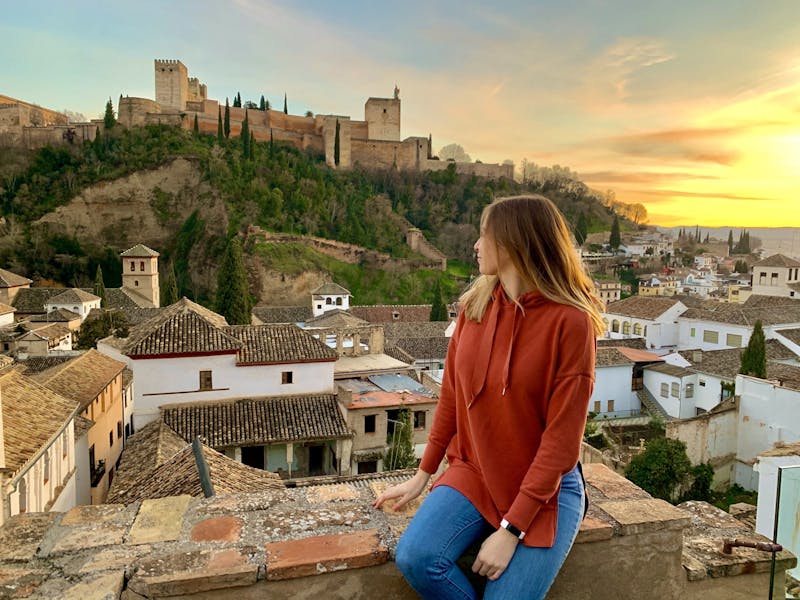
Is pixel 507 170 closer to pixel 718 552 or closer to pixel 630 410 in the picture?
pixel 630 410

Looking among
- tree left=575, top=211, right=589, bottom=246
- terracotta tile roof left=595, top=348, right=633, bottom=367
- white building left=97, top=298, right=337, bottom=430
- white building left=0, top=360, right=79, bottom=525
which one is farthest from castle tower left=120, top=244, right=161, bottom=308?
tree left=575, top=211, right=589, bottom=246

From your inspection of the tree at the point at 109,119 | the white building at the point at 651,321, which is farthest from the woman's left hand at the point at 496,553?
the tree at the point at 109,119

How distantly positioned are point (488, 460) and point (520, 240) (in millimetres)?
810

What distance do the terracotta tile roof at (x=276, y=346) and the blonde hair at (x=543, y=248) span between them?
1308 centimetres

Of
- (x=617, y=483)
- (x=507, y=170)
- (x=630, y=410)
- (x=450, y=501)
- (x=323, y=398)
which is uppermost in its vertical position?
(x=507, y=170)

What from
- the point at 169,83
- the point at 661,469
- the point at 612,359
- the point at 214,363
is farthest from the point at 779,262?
the point at 169,83

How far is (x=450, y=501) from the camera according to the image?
204 centimetres

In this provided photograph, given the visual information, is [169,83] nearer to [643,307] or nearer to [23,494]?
[643,307]

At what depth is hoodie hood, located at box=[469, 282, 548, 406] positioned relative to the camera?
6.74ft

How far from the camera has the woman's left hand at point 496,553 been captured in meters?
1.90

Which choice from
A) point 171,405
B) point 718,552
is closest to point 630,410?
point 171,405

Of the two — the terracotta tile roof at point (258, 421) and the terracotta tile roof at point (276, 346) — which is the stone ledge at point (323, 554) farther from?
the terracotta tile roof at point (276, 346)

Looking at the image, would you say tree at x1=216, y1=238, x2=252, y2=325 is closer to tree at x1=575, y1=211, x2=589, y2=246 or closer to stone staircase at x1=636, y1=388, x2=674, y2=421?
stone staircase at x1=636, y1=388, x2=674, y2=421

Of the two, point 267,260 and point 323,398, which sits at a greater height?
point 267,260
